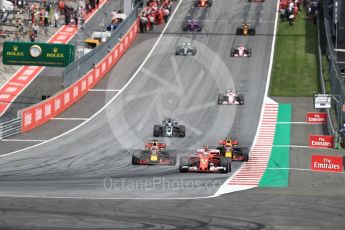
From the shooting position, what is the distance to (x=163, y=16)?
7588cm

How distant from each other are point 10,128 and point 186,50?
21074mm

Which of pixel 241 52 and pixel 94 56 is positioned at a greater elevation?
pixel 241 52

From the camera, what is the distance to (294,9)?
75188 mm

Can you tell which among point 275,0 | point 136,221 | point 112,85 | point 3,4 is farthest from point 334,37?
point 136,221

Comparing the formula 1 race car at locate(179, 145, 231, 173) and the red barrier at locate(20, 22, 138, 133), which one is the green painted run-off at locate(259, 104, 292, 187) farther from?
the red barrier at locate(20, 22, 138, 133)

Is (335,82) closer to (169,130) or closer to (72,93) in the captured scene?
(169,130)

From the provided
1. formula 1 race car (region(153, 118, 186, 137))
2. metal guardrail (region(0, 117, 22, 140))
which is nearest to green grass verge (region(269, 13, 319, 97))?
formula 1 race car (region(153, 118, 186, 137))

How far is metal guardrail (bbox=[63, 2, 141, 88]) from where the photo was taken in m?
57.5

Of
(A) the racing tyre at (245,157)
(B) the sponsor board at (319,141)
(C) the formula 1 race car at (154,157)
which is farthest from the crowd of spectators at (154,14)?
(B) the sponsor board at (319,141)

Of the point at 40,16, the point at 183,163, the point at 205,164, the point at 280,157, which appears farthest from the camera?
the point at 40,16

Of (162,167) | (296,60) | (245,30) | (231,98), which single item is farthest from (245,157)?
(245,30)

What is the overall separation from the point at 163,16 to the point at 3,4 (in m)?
12.6

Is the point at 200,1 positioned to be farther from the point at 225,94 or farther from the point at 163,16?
the point at 225,94

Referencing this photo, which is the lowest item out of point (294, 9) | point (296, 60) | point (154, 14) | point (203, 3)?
point (296, 60)
